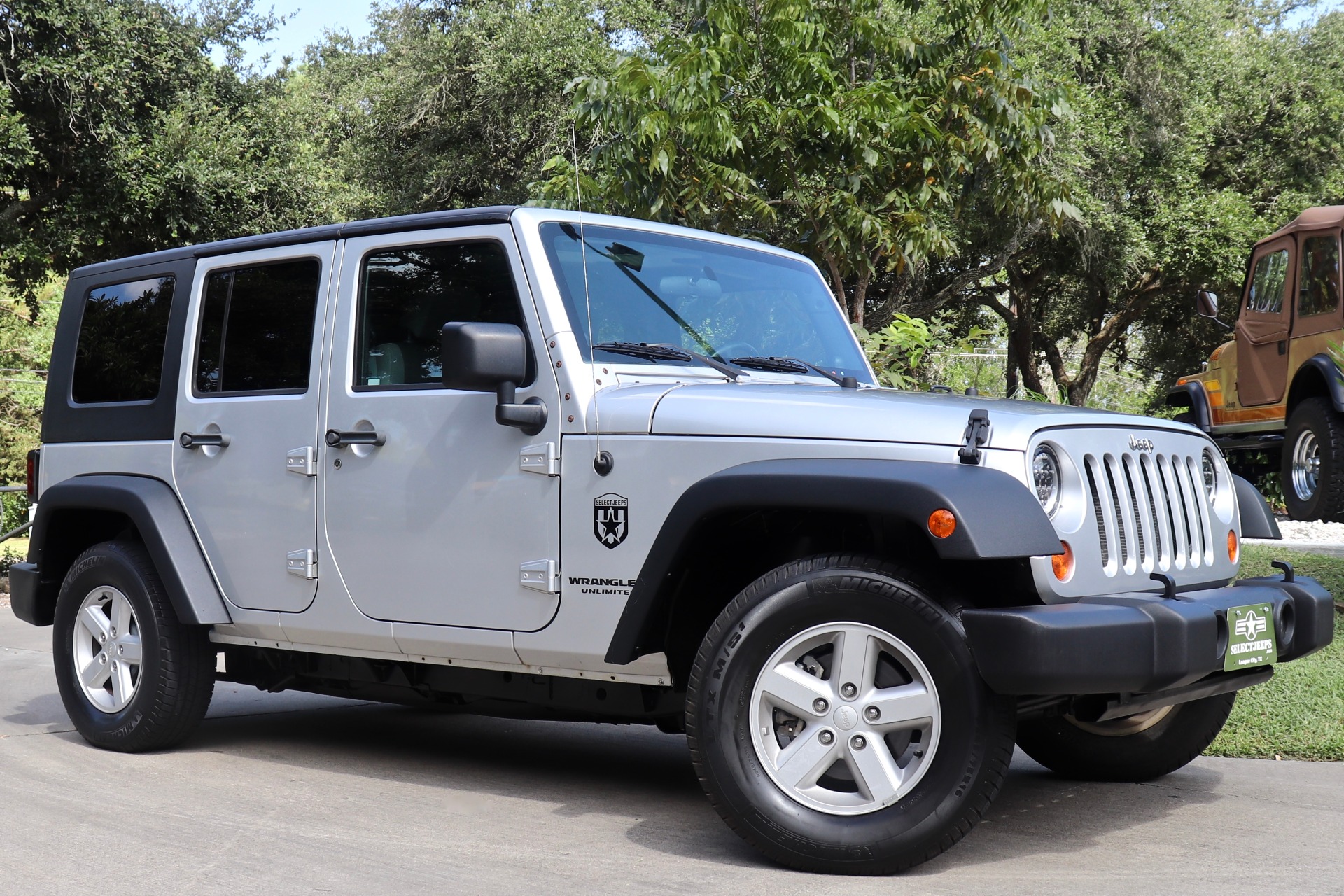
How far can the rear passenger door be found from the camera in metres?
5.19

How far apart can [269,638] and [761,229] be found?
268 inches

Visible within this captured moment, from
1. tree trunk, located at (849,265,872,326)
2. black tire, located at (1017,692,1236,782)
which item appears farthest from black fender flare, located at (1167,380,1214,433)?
black tire, located at (1017,692,1236,782)

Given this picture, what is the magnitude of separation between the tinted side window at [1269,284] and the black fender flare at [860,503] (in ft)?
36.7

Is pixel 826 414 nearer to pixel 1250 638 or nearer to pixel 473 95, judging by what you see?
pixel 1250 638

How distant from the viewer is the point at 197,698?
18.6 feet

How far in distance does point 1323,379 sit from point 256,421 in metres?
10.0

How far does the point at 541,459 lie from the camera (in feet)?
14.6

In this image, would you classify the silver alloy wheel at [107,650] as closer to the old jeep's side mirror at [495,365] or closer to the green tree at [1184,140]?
the old jeep's side mirror at [495,365]

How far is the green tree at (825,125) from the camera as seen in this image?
9.38 meters

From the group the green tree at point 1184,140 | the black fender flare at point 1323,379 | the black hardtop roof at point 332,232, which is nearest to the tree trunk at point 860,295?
the black fender flare at point 1323,379

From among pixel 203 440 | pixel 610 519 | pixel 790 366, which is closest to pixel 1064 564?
pixel 610 519

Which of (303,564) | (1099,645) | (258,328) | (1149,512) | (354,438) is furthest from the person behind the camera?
(258,328)

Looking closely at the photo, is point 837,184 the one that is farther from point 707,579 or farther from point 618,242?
point 707,579

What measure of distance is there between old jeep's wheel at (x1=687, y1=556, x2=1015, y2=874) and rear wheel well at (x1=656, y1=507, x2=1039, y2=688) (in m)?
0.19
